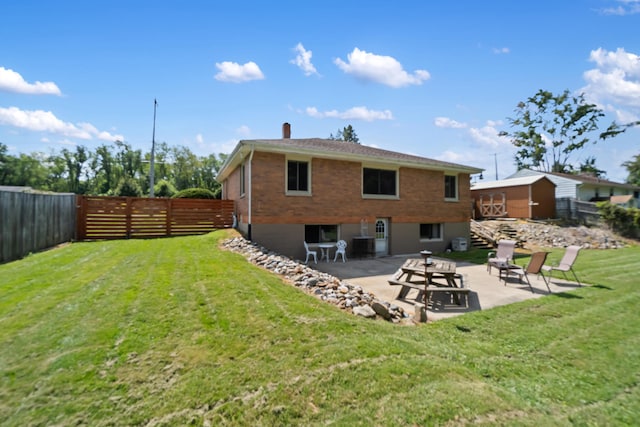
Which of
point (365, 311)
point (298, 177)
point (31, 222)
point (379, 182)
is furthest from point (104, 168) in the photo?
point (365, 311)

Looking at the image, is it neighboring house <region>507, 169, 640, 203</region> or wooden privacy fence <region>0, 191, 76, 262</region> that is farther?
neighboring house <region>507, 169, 640, 203</region>

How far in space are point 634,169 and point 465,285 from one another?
67.6 m

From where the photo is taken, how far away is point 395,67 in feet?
41.3

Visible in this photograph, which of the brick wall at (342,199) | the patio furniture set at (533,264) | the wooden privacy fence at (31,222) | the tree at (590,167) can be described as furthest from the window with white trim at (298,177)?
the tree at (590,167)

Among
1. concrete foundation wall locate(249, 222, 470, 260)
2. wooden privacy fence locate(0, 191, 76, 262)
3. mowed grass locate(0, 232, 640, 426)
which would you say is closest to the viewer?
mowed grass locate(0, 232, 640, 426)

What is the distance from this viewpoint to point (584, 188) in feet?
92.6

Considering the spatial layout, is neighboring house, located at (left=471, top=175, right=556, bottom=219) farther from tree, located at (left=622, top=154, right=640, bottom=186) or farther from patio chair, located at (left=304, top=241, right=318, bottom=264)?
tree, located at (left=622, top=154, right=640, bottom=186)

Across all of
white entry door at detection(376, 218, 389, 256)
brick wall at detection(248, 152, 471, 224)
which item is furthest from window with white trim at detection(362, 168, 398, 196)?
white entry door at detection(376, 218, 389, 256)

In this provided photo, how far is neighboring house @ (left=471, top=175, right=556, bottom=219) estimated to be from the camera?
21922mm

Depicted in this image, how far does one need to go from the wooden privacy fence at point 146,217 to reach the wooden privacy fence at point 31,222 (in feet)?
2.44

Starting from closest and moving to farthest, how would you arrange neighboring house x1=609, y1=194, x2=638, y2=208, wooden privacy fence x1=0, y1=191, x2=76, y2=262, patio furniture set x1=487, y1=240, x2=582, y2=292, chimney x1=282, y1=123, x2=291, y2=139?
patio furniture set x1=487, y1=240, x2=582, y2=292 < wooden privacy fence x1=0, y1=191, x2=76, y2=262 < chimney x1=282, y1=123, x2=291, y2=139 < neighboring house x1=609, y1=194, x2=638, y2=208

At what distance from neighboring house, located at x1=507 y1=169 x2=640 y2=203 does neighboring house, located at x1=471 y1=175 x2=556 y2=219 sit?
11.2 feet

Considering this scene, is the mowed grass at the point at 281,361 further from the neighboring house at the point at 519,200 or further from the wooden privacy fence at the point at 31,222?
the neighboring house at the point at 519,200

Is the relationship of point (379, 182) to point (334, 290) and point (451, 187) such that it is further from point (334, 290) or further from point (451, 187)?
point (334, 290)
